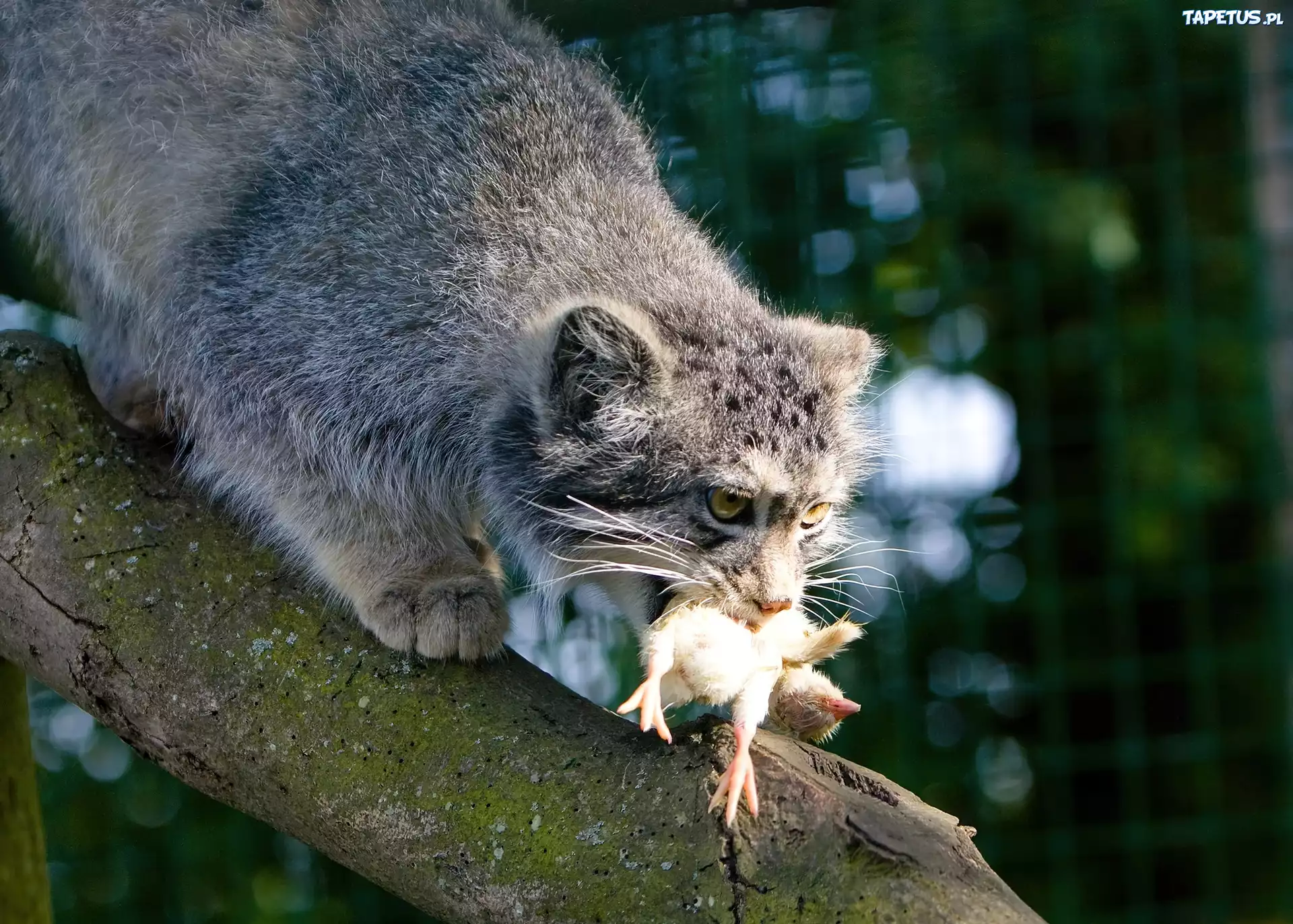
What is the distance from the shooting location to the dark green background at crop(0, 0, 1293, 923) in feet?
13.7

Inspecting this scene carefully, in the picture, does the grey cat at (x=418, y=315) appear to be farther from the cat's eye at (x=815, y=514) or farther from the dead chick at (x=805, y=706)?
the dead chick at (x=805, y=706)

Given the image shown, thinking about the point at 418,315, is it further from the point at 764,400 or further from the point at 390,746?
the point at 390,746

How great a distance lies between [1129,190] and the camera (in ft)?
14.2

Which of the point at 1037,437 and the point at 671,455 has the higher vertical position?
the point at 671,455

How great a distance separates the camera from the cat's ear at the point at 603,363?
214 centimetres

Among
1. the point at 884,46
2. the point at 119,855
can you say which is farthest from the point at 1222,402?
the point at 119,855

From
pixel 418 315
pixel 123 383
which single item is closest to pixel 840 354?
pixel 418 315

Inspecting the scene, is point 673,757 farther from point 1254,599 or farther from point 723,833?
point 1254,599

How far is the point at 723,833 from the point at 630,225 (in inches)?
52.6

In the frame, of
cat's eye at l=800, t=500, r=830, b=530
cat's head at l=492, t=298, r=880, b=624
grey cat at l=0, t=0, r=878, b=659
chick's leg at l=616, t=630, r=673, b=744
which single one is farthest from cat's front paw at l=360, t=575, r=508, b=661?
cat's eye at l=800, t=500, r=830, b=530

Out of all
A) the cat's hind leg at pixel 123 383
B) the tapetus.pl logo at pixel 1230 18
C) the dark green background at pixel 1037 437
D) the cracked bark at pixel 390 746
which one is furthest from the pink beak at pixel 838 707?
the tapetus.pl logo at pixel 1230 18

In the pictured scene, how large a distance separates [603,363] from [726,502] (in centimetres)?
31

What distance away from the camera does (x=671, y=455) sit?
215 centimetres

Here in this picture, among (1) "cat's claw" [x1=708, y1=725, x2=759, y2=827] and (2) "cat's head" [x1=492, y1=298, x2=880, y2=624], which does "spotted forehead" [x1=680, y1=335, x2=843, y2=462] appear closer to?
(2) "cat's head" [x1=492, y1=298, x2=880, y2=624]
